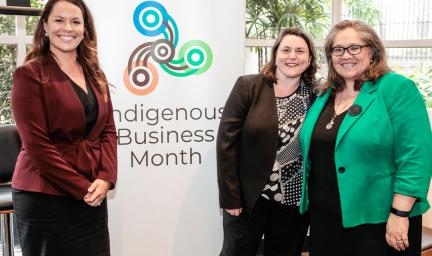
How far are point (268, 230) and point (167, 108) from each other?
0.88m

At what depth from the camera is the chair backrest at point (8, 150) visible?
8.62 ft

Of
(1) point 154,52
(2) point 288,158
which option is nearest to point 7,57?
(1) point 154,52

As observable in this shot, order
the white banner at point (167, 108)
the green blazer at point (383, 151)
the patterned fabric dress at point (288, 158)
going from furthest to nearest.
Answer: the white banner at point (167, 108) → the patterned fabric dress at point (288, 158) → the green blazer at point (383, 151)

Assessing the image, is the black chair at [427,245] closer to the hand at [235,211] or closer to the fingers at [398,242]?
the fingers at [398,242]

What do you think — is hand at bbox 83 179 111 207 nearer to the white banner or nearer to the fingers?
the white banner

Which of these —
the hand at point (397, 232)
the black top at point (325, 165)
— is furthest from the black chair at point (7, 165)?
the hand at point (397, 232)

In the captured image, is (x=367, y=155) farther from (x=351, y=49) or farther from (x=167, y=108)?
(x=167, y=108)

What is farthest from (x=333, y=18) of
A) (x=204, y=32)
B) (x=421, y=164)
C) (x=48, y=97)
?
(x=48, y=97)

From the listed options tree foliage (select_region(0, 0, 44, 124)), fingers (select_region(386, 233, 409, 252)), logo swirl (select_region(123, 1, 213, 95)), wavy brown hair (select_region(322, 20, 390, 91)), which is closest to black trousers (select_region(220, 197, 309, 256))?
fingers (select_region(386, 233, 409, 252))

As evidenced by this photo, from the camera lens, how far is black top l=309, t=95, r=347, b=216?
5.88ft

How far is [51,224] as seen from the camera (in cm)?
175

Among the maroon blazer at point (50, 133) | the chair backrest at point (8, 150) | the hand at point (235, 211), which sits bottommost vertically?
the hand at point (235, 211)

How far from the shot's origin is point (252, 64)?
3703 mm

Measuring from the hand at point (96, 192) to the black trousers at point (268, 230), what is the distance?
27.7 inches
